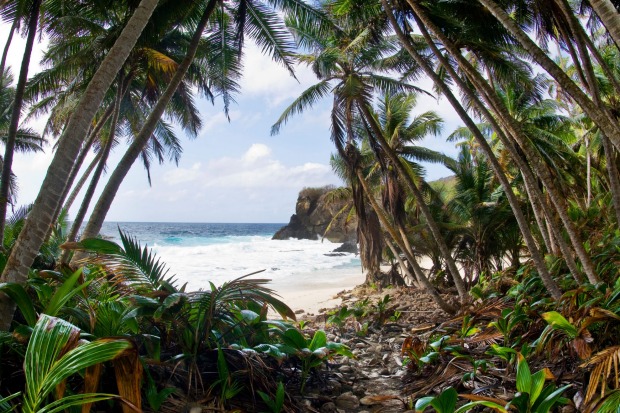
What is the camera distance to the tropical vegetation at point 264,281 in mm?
2354

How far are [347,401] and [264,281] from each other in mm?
1326

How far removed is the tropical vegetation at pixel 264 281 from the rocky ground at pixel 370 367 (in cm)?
22

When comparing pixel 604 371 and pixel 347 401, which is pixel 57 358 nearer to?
pixel 347 401

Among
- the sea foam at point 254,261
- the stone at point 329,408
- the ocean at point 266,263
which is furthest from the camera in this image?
the sea foam at point 254,261

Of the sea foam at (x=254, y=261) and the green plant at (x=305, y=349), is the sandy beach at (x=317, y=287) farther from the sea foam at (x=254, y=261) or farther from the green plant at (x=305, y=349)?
the green plant at (x=305, y=349)

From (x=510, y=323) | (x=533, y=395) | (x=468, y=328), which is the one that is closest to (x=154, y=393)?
(x=533, y=395)

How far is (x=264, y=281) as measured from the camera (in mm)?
3018

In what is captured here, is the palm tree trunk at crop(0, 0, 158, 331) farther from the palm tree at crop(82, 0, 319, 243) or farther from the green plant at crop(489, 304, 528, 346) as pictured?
the green plant at crop(489, 304, 528, 346)

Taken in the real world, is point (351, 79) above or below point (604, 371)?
above

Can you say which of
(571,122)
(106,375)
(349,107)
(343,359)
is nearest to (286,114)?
(349,107)

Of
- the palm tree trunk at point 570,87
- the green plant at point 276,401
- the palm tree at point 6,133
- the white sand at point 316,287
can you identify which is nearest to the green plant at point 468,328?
the palm tree trunk at point 570,87

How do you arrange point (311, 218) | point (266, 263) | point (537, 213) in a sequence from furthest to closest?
point (311, 218), point (266, 263), point (537, 213)

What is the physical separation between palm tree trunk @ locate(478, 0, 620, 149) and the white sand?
8.11 m

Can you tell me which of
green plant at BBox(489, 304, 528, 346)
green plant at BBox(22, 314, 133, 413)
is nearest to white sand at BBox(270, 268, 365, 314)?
green plant at BBox(489, 304, 528, 346)
